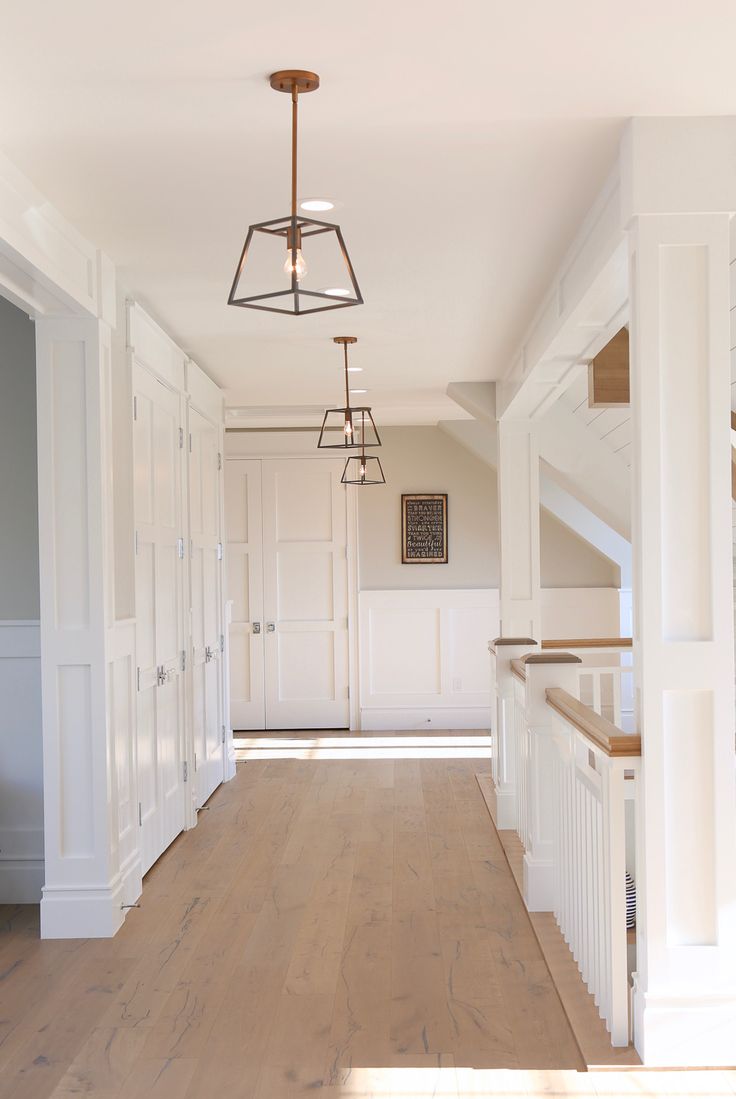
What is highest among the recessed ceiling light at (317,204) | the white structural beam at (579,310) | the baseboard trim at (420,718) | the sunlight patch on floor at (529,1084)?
the recessed ceiling light at (317,204)

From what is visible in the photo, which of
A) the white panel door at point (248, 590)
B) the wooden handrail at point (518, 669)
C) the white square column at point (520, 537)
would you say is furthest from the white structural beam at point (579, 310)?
the white panel door at point (248, 590)

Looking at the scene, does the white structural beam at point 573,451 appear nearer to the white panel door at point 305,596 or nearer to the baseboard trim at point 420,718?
the white panel door at point 305,596

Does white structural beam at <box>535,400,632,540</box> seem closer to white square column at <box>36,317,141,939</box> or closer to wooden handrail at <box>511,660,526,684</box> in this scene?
wooden handrail at <box>511,660,526,684</box>

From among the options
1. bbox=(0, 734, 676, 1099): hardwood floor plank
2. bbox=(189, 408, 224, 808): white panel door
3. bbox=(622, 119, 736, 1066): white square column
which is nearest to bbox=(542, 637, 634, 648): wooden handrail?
bbox=(0, 734, 676, 1099): hardwood floor plank

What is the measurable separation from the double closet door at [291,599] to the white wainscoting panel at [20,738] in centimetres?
434

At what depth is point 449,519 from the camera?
346 inches

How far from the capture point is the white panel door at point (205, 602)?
5852 millimetres

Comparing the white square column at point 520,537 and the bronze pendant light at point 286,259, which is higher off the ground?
the bronze pendant light at point 286,259

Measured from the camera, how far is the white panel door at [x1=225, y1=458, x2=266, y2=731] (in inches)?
343

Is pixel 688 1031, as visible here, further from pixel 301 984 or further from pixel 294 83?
pixel 294 83

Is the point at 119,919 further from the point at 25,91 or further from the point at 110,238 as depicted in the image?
the point at 25,91

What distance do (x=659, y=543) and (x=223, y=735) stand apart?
4.49m

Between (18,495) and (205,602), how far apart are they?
1.92 meters

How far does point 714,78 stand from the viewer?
2.47 m
